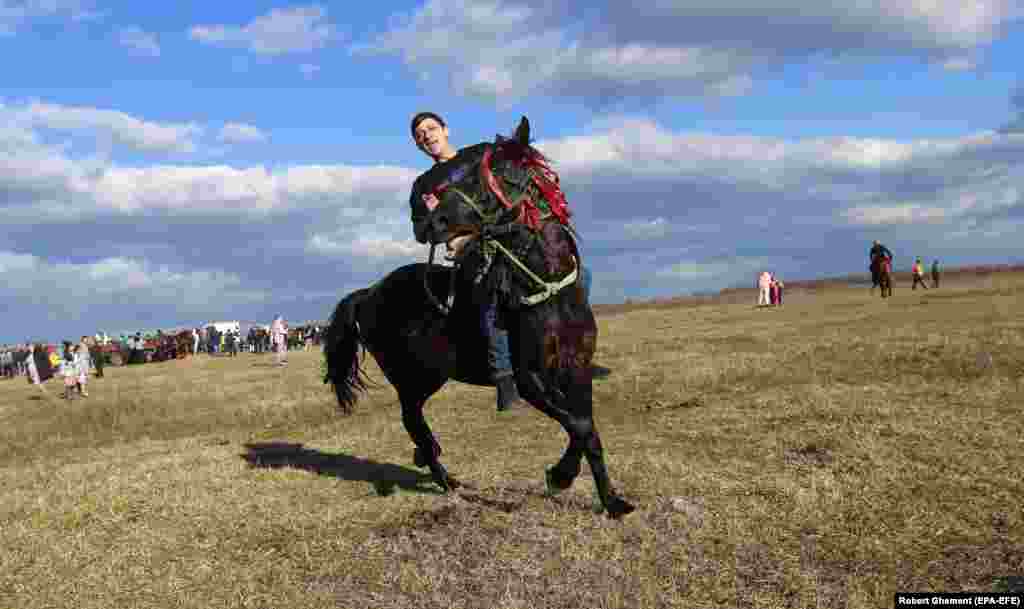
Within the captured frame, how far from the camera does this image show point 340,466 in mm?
9898

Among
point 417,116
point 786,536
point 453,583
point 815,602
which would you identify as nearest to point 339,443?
point 417,116

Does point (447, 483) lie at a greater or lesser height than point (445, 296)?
lesser

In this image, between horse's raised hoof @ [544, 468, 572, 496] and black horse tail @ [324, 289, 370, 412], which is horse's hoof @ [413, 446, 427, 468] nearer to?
black horse tail @ [324, 289, 370, 412]

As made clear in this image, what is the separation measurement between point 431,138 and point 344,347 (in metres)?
3.06

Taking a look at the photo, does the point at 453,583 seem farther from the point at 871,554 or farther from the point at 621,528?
the point at 871,554

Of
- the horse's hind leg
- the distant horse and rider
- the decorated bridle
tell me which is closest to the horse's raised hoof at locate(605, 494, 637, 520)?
the horse's hind leg

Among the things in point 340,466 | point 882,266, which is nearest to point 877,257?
point 882,266

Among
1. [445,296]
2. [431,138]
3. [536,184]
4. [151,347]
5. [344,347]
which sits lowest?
[151,347]

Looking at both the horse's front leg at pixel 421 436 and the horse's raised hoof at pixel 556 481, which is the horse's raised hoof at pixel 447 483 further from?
the horse's raised hoof at pixel 556 481

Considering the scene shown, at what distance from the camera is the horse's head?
232 inches

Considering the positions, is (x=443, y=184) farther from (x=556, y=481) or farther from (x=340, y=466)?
(x=340, y=466)

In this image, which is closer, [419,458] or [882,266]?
[419,458]

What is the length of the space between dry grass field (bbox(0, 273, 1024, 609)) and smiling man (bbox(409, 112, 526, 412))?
3.80 ft

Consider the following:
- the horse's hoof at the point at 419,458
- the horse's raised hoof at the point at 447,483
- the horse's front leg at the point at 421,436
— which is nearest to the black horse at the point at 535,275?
the horse's raised hoof at the point at 447,483
